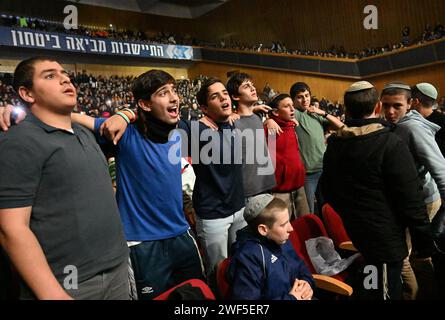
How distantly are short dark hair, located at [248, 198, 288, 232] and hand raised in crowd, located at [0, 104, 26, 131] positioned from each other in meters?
1.00

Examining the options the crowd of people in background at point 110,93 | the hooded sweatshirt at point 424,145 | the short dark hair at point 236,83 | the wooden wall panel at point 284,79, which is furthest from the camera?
the wooden wall panel at point 284,79

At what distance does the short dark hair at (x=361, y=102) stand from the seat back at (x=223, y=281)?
915 millimetres

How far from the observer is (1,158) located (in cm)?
102

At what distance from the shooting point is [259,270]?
58.1 inches

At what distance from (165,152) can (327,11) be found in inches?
571

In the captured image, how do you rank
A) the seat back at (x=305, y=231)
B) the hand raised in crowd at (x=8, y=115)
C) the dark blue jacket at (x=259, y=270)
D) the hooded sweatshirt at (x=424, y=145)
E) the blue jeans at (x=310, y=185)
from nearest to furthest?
1. the hand raised in crowd at (x=8, y=115)
2. the dark blue jacket at (x=259, y=270)
3. the hooded sweatshirt at (x=424, y=145)
4. the seat back at (x=305, y=231)
5. the blue jeans at (x=310, y=185)

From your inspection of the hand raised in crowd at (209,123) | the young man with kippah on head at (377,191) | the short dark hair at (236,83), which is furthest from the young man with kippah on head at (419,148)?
the hand raised in crowd at (209,123)

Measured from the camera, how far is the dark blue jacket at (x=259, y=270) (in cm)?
144

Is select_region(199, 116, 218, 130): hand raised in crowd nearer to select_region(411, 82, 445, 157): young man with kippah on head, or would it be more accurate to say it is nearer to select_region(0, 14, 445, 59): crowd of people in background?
select_region(411, 82, 445, 157): young man with kippah on head

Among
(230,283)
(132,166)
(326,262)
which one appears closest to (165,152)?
(132,166)

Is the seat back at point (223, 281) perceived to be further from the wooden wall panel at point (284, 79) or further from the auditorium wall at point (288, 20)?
the auditorium wall at point (288, 20)

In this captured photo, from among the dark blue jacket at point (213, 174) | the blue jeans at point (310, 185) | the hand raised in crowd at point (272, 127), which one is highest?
the hand raised in crowd at point (272, 127)

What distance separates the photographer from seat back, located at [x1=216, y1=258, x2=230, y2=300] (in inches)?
60.8

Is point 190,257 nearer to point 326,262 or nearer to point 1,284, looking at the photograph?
point 1,284
